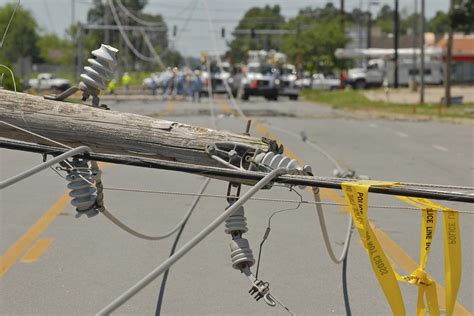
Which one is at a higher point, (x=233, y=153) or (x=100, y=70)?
(x=100, y=70)

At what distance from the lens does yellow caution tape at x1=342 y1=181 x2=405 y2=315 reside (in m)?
4.30

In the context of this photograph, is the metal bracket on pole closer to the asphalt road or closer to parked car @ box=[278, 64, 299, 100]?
the asphalt road

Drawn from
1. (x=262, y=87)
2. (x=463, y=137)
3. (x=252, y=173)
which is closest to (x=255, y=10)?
(x=262, y=87)

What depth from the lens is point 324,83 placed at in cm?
8256

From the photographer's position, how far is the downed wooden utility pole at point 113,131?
494 cm

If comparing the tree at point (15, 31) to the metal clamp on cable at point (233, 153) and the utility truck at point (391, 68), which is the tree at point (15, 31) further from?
the utility truck at point (391, 68)

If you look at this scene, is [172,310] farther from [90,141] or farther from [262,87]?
[262,87]

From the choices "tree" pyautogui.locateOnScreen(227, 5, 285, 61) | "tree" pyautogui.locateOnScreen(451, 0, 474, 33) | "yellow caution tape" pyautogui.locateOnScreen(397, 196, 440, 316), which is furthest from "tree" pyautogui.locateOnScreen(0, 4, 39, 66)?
"tree" pyautogui.locateOnScreen(227, 5, 285, 61)

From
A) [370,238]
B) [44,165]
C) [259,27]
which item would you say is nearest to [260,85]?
[370,238]

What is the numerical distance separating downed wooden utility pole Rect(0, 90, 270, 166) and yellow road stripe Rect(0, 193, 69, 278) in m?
3.25

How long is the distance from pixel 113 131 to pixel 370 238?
148 centimetres

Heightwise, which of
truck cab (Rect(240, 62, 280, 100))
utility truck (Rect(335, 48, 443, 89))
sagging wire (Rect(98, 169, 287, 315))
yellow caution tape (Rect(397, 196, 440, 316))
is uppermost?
sagging wire (Rect(98, 169, 287, 315))

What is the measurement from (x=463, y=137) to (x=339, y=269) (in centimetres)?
1790

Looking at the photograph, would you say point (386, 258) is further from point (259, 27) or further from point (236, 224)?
point (259, 27)
